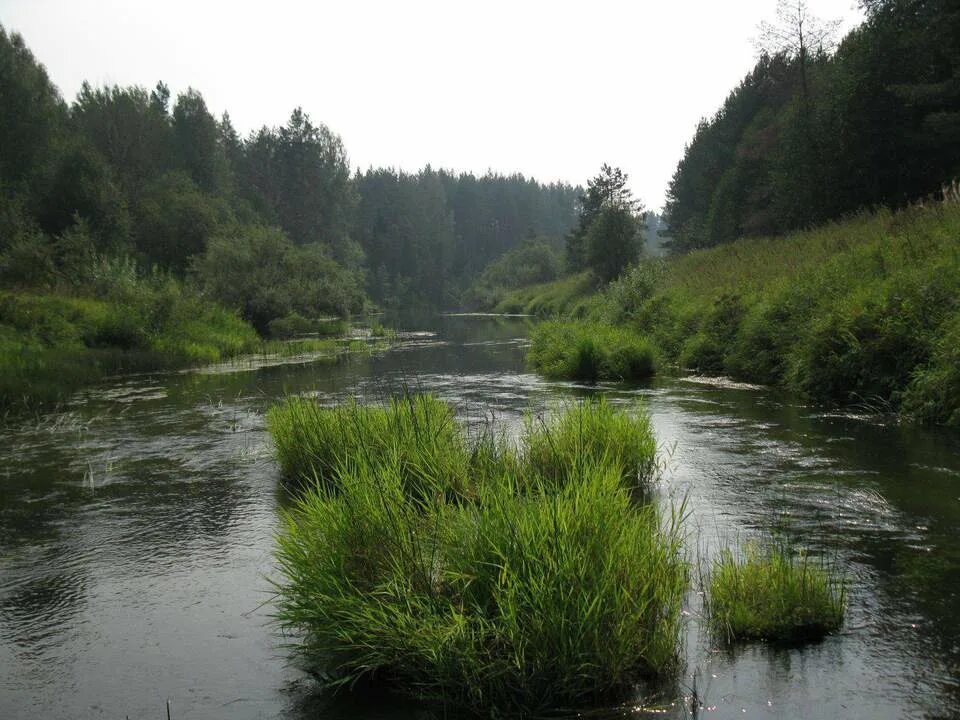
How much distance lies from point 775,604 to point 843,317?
9.63 m

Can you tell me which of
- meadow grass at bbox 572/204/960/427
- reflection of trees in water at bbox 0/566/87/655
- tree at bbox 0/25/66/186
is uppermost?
tree at bbox 0/25/66/186

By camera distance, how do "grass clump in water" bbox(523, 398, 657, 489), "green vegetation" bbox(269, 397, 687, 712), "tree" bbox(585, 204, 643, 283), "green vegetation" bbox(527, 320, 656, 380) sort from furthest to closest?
1. "tree" bbox(585, 204, 643, 283)
2. "green vegetation" bbox(527, 320, 656, 380)
3. "grass clump in water" bbox(523, 398, 657, 489)
4. "green vegetation" bbox(269, 397, 687, 712)

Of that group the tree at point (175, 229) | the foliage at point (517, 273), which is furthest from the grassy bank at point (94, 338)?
the foliage at point (517, 273)

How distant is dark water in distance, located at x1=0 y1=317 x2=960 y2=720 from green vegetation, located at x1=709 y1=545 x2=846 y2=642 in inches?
5.0

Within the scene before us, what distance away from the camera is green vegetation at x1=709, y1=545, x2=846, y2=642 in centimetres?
445

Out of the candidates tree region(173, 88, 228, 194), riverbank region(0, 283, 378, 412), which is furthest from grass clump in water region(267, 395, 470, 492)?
tree region(173, 88, 228, 194)

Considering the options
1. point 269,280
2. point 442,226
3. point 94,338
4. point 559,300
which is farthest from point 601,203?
point 442,226

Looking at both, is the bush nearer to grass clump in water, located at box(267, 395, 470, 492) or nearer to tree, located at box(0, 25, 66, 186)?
grass clump in water, located at box(267, 395, 470, 492)

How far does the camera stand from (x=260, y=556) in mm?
6434

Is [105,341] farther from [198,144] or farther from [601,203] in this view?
[198,144]

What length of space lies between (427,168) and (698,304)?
138500mm

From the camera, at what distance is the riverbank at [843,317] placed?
36.1 ft

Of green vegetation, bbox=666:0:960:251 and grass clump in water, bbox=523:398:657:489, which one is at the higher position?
green vegetation, bbox=666:0:960:251

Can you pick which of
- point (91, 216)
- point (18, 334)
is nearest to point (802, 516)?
point (18, 334)
